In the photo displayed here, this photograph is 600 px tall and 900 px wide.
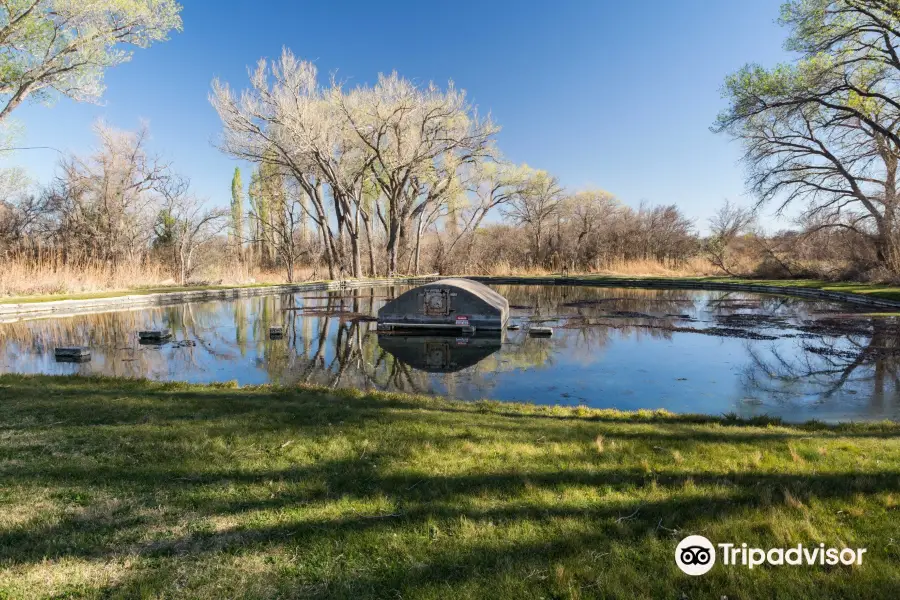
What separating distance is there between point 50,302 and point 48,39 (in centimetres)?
782

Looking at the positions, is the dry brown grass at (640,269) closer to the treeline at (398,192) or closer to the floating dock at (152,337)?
the treeline at (398,192)

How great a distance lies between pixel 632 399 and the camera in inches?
245

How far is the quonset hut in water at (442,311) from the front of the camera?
452 inches

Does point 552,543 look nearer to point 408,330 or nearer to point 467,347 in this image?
point 467,347

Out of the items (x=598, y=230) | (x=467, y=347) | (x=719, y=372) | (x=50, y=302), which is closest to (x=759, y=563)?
(x=719, y=372)

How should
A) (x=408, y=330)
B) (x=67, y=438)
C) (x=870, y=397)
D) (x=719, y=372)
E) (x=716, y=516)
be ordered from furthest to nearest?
1. (x=408, y=330)
2. (x=719, y=372)
3. (x=870, y=397)
4. (x=67, y=438)
5. (x=716, y=516)

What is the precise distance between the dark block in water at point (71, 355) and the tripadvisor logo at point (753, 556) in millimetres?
9324

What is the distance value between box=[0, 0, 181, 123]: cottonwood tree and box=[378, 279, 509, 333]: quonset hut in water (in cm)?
1179

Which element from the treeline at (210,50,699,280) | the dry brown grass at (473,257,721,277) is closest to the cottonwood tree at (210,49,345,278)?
the treeline at (210,50,699,280)

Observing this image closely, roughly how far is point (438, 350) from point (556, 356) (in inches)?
93.7

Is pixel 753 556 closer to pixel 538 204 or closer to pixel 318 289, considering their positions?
pixel 318 289

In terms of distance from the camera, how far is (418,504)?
2742mm

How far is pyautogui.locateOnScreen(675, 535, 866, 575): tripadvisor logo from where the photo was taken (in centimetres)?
217

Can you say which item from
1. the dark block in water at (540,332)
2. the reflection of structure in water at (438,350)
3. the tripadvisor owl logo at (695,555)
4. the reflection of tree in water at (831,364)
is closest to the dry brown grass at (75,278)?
the reflection of structure in water at (438,350)
